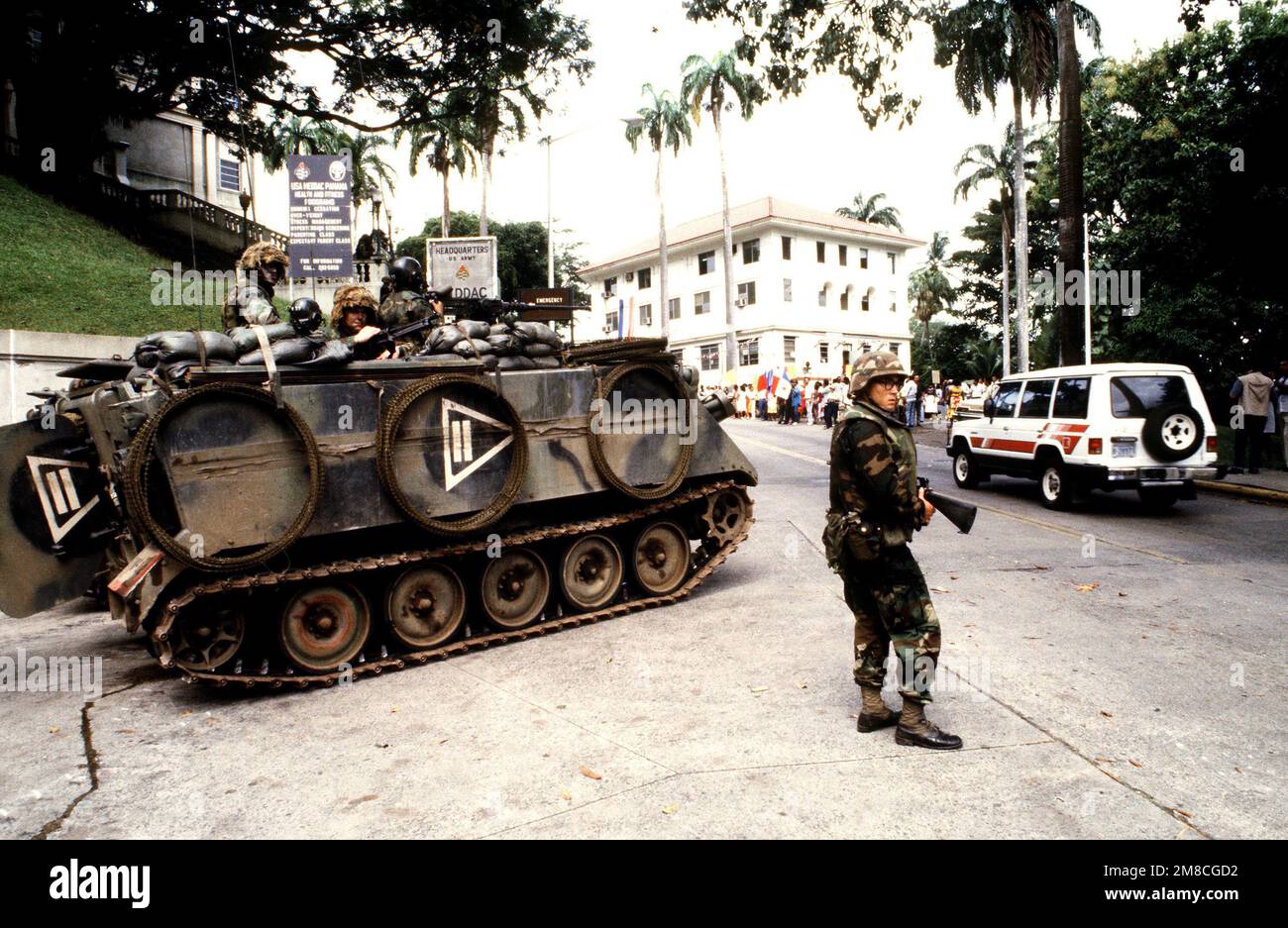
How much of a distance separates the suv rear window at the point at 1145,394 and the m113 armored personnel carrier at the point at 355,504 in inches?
264

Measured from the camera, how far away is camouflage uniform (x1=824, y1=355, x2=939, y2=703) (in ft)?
14.8

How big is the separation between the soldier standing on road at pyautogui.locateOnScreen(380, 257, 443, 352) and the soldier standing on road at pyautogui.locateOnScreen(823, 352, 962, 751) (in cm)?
464

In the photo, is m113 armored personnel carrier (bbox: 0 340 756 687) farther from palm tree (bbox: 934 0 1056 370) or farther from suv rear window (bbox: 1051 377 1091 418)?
palm tree (bbox: 934 0 1056 370)

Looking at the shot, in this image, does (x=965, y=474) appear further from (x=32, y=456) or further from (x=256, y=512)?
(x=32, y=456)

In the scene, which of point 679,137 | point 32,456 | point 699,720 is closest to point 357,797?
point 699,720

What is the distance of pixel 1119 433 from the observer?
11.5 meters

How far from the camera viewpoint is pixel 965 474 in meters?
15.0

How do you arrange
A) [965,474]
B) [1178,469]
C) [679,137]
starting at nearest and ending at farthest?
[1178,469]
[965,474]
[679,137]

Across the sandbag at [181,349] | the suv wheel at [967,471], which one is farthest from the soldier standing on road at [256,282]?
the suv wheel at [967,471]

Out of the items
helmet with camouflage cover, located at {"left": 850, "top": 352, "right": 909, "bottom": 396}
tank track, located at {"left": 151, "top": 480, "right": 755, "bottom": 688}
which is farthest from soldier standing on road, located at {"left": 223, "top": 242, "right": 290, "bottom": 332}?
helmet with camouflage cover, located at {"left": 850, "top": 352, "right": 909, "bottom": 396}

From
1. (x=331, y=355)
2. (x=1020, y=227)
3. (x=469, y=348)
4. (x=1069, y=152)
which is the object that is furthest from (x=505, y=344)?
(x=1020, y=227)

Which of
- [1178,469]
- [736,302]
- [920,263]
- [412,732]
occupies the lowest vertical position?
[412,732]

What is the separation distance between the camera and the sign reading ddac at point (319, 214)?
14.3 meters
